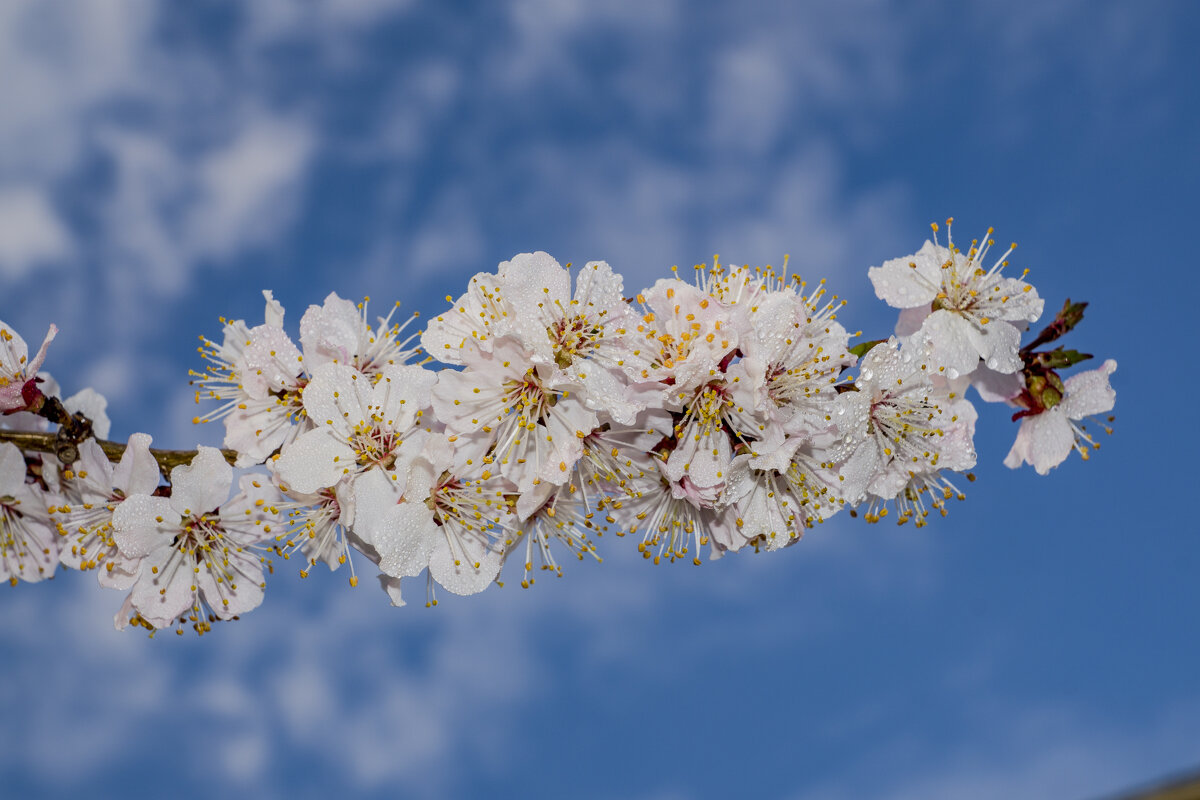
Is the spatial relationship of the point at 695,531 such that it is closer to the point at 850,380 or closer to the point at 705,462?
the point at 705,462

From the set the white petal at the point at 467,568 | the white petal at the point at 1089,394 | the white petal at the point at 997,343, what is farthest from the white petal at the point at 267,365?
the white petal at the point at 1089,394

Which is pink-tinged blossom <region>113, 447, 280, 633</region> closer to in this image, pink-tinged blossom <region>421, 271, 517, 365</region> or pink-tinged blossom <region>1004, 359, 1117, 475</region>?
pink-tinged blossom <region>421, 271, 517, 365</region>

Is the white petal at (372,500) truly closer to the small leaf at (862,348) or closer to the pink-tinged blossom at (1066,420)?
the small leaf at (862,348)

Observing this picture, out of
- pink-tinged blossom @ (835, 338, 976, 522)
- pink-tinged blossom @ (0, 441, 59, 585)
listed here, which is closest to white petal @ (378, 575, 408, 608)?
pink-tinged blossom @ (0, 441, 59, 585)

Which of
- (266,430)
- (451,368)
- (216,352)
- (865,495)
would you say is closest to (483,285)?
(451,368)

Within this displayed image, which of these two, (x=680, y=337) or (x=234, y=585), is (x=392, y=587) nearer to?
(x=234, y=585)

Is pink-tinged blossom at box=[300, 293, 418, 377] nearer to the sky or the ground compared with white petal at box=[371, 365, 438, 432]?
nearer to the sky
